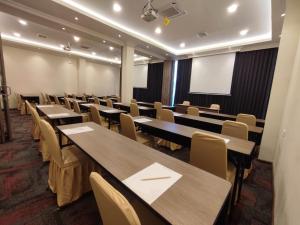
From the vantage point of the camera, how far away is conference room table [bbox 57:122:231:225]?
715 mm

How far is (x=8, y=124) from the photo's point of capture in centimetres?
336

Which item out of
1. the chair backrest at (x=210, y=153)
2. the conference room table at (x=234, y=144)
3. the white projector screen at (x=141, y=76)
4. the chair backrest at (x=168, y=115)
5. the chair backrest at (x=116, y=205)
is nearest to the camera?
the chair backrest at (x=116, y=205)

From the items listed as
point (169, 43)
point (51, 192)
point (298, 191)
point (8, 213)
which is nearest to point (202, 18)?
point (169, 43)

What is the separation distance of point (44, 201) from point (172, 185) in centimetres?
175

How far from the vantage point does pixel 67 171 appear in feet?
5.29

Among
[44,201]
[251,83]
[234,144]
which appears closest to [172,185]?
[234,144]

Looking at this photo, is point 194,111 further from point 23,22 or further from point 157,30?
point 23,22

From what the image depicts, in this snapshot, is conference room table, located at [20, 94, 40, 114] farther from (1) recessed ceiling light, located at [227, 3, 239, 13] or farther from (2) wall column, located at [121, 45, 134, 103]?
(1) recessed ceiling light, located at [227, 3, 239, 13]

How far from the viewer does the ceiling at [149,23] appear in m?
3.37

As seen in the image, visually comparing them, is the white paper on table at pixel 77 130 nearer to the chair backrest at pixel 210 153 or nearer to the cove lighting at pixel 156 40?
the chair backrest at pixel 210 153

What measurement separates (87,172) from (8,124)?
298 centimetres

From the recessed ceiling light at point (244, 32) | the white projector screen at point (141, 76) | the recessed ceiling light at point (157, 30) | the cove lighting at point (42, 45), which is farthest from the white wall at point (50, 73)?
the recessed ceiling light at point (244, 32)

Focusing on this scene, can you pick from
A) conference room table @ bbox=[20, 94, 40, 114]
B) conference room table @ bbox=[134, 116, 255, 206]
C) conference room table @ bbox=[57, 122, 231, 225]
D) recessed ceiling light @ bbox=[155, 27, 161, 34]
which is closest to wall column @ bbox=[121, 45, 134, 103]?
recessed ceiling light @ bbox=[155, 27, 161, 34]

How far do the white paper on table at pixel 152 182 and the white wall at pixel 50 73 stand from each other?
9265 mm
